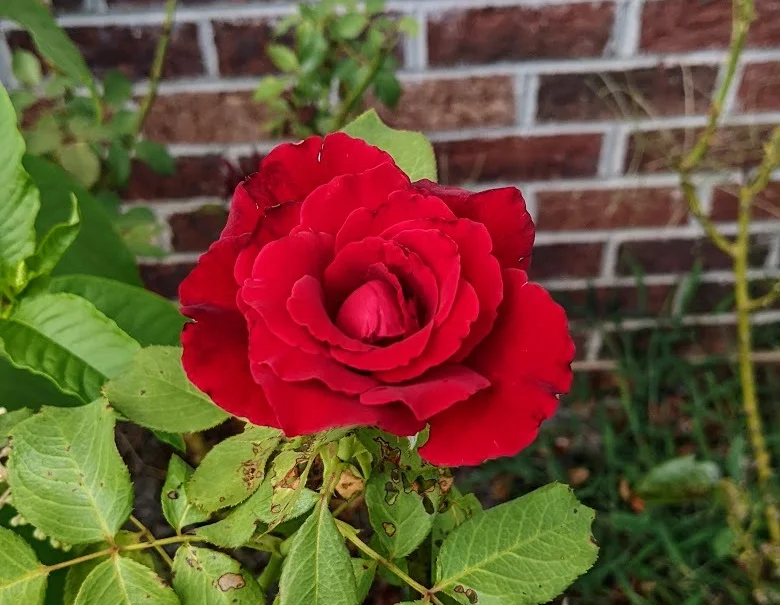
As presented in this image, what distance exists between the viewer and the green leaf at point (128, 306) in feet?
1.31

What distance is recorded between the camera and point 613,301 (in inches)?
36.7

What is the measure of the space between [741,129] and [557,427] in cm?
41

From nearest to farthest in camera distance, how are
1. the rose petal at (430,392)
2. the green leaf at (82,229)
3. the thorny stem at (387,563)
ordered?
the rose petal at (430,392)
the thorny stem at (387,563)
the green leaf at (82,229)

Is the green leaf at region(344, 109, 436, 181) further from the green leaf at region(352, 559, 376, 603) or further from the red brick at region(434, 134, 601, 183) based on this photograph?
the red brick at region(434, 134, 601, 183)

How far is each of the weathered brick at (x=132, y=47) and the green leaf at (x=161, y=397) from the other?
0.47 m

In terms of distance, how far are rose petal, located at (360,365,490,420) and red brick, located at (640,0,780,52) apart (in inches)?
23.7

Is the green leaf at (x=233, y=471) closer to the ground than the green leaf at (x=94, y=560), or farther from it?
farther from it

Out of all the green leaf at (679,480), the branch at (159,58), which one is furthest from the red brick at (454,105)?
the green leaf at (679,480)

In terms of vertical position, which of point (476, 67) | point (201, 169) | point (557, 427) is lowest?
point (557, 427)

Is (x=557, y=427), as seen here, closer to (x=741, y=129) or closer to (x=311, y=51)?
(x=741, y=129)

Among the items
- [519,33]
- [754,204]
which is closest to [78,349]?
[519,33]

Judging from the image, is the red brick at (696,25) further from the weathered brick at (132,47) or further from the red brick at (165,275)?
the red brick at (165,275)

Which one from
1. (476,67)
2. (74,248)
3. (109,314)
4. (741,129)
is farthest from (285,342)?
(741,129)

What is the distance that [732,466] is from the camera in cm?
82
